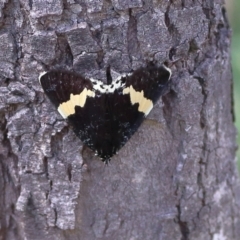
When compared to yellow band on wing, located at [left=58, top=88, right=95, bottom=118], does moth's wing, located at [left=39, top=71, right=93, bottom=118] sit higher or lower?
higher

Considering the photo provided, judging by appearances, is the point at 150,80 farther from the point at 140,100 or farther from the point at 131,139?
the point at 131,139

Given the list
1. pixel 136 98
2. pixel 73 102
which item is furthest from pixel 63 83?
pixel 136 98

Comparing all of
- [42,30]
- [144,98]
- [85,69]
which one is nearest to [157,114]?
[144,98]

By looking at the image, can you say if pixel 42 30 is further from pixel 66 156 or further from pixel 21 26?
pixel 66 156

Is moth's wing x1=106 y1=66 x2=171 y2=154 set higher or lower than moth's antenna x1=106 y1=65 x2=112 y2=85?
lower

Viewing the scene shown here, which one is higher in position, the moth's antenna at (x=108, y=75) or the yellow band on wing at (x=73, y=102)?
the moth's antenna at (x=108, y=75)
